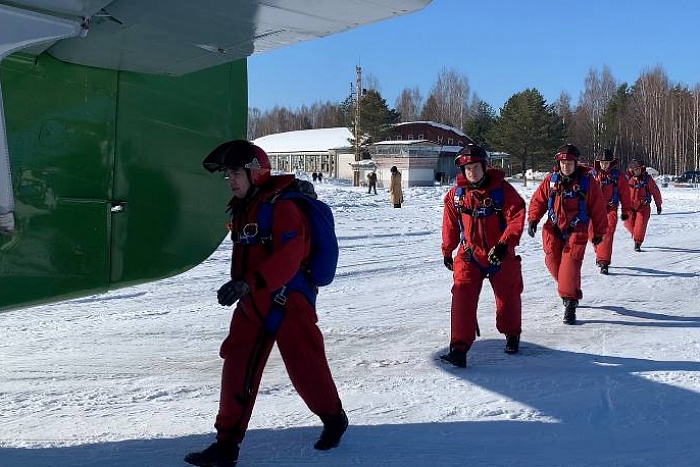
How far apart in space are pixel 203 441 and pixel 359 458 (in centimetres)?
87

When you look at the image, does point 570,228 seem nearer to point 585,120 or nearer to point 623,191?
point 623,191

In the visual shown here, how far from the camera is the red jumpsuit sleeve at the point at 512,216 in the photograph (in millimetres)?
5148

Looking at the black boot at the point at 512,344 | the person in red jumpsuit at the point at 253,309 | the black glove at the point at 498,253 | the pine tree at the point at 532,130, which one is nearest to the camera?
the person in red jumpsuit at the point at 253,309

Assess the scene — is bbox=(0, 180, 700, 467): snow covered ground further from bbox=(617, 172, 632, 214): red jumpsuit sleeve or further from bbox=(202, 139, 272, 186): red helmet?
bbox=(617, 172, 632, 214): red jumpsuit sleeve

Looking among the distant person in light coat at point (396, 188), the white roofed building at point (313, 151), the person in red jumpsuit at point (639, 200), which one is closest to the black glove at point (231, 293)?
the person in red jumpsuit at point (639, 200)

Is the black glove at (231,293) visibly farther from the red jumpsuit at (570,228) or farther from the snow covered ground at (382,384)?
the red jumpsuit at (570,228)

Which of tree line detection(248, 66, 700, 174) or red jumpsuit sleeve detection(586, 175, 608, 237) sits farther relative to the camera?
tree line detection(248, 66, 700, 174)

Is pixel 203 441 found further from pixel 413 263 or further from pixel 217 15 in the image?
pixel 413 263

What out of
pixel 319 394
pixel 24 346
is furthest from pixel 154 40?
pixel 24 346

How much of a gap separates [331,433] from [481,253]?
7.03 feet

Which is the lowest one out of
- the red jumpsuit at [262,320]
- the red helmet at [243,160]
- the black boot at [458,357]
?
the black boot at [458,357]

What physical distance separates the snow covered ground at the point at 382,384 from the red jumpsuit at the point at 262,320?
1.32ft

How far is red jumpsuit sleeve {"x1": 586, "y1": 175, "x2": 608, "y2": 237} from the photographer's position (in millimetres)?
6844

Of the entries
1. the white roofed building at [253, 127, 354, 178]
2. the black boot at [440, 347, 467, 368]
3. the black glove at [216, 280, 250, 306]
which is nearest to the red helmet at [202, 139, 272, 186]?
the black glove at [216, 280, 250, 306]
